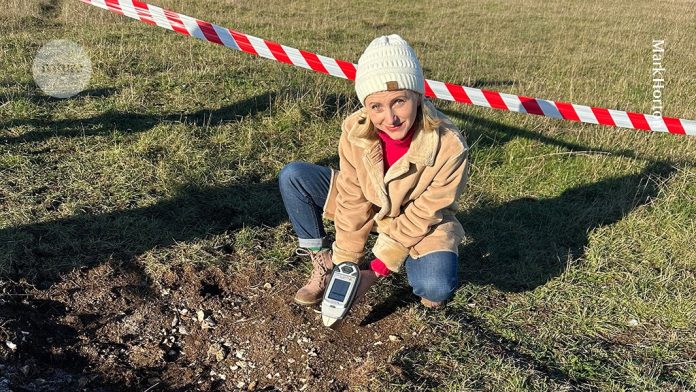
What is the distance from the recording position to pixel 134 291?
10.6 ft

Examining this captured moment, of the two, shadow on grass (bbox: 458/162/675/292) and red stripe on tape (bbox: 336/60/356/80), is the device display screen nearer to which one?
shadow on grass (bbox: 458/162/675/292)

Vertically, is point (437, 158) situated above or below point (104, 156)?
above

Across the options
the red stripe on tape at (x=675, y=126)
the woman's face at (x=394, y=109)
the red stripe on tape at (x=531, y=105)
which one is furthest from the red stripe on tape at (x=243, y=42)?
the red stripe on tape at (x=675, y=126)

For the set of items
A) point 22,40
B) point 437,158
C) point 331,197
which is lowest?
point 22,40

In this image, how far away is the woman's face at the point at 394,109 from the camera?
260 centimetres

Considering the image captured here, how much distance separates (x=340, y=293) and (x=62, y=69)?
14.8 ft

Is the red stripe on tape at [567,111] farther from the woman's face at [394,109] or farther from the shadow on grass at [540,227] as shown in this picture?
the woman's face at [394,109]

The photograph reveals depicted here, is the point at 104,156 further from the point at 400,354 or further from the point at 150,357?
the point at 400,354

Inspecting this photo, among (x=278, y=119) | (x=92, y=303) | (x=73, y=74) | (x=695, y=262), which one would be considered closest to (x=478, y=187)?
(x=695, y=262)

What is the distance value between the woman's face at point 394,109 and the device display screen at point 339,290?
0.73 meters

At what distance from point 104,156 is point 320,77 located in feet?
8.72

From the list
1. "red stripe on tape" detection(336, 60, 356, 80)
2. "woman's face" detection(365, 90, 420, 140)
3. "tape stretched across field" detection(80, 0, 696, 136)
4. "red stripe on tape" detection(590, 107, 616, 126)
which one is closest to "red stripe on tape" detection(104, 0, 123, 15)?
"tape stretched across field" detection(80, 0, 696, 136)

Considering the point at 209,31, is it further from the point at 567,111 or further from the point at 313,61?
the point at 567,111

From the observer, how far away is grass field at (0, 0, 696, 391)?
2.99 meters
